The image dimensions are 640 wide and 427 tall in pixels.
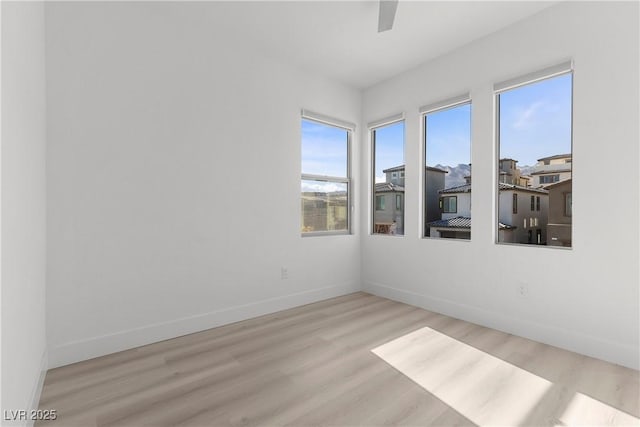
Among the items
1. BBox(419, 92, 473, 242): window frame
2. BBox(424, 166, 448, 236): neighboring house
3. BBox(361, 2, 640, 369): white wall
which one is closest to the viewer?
BBox(361, 2, 640, 369): white wall

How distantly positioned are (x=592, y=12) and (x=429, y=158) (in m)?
1.79

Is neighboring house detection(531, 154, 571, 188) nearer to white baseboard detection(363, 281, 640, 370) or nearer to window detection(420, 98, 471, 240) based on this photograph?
window detection(420, 98, 471, 240)

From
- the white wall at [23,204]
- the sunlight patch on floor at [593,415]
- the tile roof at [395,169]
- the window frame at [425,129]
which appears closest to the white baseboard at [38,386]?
the white wall at [23,204]

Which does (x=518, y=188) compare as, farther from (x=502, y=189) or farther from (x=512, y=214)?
(x=512, y=214)

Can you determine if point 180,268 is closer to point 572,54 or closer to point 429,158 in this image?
point 429,158

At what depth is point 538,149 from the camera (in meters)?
2.79

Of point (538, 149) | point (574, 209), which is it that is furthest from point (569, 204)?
point (538, 149)

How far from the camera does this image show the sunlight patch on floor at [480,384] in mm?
1673

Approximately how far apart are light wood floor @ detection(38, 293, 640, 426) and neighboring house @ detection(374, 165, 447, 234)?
1462 mm

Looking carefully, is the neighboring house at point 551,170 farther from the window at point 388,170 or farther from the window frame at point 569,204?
the window at point 388,170

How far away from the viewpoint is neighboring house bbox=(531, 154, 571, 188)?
8.58 ft

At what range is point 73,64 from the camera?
2.30 meters

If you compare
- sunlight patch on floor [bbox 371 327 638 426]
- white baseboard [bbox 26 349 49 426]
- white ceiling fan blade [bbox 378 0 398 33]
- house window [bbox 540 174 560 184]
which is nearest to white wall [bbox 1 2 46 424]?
white baseboard [bbox 26 349 49 426]

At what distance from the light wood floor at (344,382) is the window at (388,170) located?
1.59m
